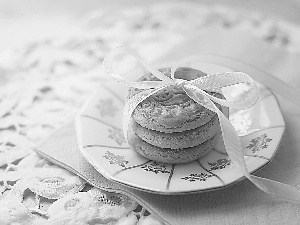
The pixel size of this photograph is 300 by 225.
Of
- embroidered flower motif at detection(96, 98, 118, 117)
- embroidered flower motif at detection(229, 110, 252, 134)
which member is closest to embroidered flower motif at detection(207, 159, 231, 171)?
embroidered flower motif at detection(229, 110, 252, 134)

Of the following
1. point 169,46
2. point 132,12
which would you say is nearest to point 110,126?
point 169,46

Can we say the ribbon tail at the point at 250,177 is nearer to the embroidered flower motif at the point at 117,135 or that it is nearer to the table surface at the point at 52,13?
the embroidered flower motif at the point at 117,135

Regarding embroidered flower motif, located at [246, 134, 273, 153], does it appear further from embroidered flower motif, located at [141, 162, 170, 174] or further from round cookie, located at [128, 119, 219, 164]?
embroidered flower motif, located at [141, 162, 170, 174]

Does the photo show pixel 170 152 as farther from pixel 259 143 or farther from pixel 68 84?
pixel 68 84

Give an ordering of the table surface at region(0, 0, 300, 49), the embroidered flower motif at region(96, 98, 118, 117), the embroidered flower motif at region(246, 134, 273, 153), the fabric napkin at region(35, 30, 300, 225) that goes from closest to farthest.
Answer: the fabric napkin at region(35, 30, 300, 225), the embroidered flower motif at region(246, 134, 273, 153), the embroidered flower motif at region(96, 98, 118, 117), the table surface at region(0, 0, 300, 49)

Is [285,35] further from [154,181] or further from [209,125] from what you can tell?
[154,181]

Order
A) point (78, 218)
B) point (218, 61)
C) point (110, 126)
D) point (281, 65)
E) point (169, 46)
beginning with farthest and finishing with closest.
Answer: point (169, 46)
point (281, 65)
point (218, 61)
point (110, 126)
point (78, 218)

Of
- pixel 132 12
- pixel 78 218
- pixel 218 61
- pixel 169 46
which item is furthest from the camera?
pixel 132 12

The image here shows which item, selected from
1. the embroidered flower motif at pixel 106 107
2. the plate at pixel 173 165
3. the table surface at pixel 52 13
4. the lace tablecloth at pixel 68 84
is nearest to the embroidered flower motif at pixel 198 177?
the plate at pixel 173 165
